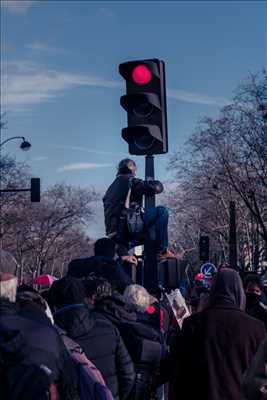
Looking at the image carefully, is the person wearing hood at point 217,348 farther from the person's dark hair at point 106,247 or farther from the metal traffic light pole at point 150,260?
the person's dark hair at point 106,247

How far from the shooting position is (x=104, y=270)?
7.75 m

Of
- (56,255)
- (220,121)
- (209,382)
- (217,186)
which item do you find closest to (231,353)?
(209,382)

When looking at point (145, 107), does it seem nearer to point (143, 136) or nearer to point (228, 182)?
point (143, 136)

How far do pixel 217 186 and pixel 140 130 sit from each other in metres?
46.6

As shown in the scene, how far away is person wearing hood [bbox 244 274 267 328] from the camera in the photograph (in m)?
8.86

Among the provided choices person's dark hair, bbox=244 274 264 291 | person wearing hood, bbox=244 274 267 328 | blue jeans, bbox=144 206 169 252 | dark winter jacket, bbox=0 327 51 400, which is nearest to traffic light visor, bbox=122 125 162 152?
blue jeans, bbox=144 206 169 252

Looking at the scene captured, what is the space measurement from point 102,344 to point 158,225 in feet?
6.35

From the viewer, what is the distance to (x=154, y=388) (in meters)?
6.76

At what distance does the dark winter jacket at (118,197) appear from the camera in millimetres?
7653

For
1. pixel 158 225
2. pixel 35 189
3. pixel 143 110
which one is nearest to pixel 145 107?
pixel 143 110

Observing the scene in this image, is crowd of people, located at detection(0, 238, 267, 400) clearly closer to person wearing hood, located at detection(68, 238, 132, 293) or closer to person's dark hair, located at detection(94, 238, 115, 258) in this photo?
person wearing hood, located at detection(68, 238, 132, 293)

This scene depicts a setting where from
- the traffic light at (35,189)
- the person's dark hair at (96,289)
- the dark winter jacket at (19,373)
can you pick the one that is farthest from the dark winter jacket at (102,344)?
the traffic light at (35,189)

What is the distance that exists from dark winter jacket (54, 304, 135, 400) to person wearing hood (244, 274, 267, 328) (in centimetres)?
303

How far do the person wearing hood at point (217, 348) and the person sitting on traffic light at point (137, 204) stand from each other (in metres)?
1.70
